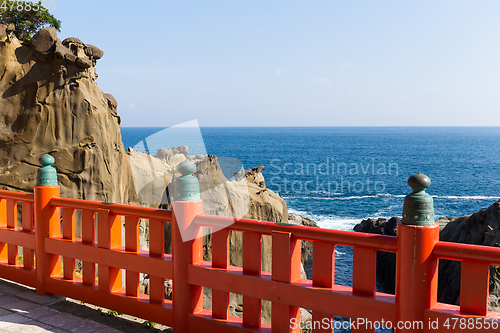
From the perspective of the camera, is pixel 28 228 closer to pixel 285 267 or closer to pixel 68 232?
pixel 68 232

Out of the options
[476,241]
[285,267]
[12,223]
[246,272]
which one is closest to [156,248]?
[246,272]

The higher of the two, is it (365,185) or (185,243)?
(185,243)

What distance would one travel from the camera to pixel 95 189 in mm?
12086

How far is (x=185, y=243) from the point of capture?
3.73m

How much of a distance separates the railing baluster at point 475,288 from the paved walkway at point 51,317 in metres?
3.02

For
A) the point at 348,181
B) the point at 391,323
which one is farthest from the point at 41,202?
the point at 348,181

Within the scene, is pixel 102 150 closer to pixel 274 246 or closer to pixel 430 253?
pixel 274 246

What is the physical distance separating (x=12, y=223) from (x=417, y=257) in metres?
5.18

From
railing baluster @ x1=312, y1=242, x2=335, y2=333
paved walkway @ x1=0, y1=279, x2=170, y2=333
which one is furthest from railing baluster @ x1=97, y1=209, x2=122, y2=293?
railing baluster @ x1=312, y1=242, x2=335, y2=333

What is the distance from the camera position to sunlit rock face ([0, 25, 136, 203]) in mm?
10742

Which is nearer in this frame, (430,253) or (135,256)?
(430,253)

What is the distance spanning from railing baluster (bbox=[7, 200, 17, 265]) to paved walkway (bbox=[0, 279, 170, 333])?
1.65 feet

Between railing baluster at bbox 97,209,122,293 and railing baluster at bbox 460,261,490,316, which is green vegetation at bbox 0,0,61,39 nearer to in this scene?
railing baluster at bbox 97,209,122,293

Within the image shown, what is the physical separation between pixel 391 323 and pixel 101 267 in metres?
3.06
